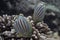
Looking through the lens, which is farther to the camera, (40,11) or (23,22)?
(40,11)

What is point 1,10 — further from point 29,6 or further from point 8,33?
point 8,33

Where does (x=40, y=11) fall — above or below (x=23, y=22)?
above

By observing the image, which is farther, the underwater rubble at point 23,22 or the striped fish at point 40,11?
the striped fish at point 40,11

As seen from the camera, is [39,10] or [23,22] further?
[39,10]

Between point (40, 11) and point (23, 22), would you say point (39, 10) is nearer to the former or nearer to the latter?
point (40, 11)

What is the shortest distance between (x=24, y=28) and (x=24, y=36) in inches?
12.5

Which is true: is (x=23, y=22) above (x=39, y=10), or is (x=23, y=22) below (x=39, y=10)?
below

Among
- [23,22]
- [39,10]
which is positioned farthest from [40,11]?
[23,22]

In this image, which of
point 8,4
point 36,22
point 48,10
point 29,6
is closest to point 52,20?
point 48,10

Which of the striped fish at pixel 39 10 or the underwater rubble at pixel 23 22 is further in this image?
the striped fish at pixel 39 10

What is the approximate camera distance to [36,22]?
3.20 metres

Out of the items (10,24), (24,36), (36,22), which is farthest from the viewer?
(36,22)

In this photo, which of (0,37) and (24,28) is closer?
(24,28)

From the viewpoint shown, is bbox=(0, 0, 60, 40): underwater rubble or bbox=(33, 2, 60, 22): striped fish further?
bbox=(33, 2, 60, 22): striped fish
